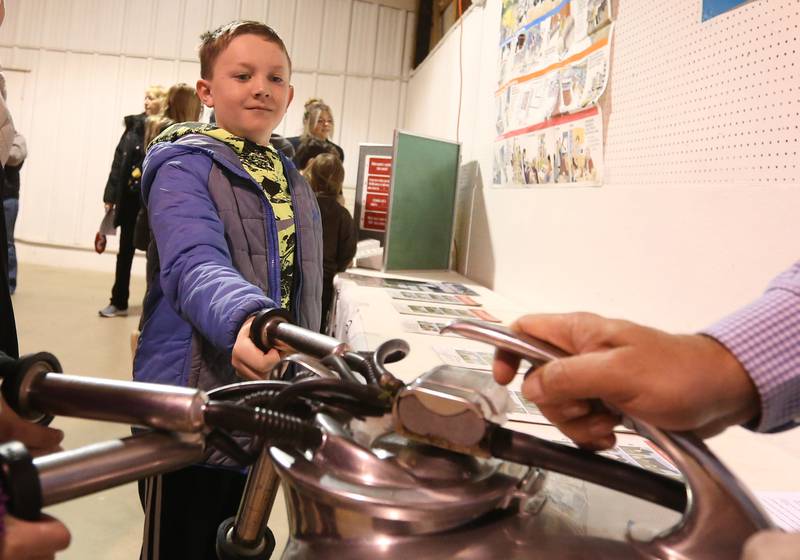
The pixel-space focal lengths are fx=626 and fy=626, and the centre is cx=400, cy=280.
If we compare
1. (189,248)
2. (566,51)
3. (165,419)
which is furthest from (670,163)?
(165,419)

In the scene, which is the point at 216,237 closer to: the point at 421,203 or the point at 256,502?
the point at 256,502

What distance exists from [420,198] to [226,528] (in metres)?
2.85

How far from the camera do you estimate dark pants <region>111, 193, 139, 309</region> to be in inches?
165

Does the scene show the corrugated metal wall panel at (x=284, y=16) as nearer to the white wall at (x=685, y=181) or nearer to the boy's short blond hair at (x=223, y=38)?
the white wall at (x=685, y=181)

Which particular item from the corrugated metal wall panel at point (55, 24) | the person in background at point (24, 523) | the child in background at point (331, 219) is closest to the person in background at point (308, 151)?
the child in background at point (331, 219)

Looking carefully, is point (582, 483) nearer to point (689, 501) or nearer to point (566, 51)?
point (689, 501)

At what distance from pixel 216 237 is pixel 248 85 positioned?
389mm

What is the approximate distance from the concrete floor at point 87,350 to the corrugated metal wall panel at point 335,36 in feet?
10.1

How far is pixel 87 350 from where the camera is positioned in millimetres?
3488

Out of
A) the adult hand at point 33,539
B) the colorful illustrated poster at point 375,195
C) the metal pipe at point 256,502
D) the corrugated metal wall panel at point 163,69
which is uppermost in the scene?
the corrugated metal wall panel at point 163,69

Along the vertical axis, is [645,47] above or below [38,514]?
above

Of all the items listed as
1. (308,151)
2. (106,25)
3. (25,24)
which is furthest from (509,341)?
(25,24)

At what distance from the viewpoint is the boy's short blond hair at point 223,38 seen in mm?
1213

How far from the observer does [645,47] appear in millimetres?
1586
